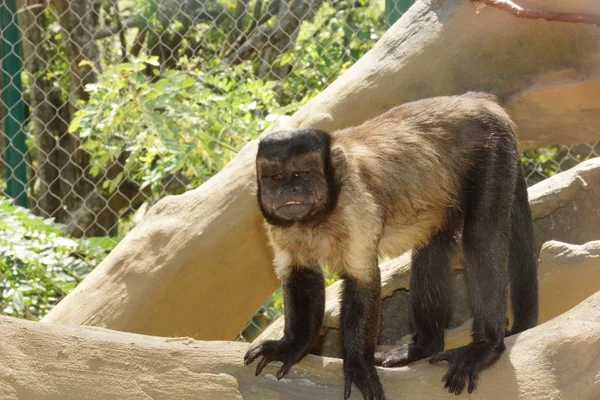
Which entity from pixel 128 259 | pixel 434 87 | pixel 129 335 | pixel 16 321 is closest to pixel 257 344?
pixel 129 335

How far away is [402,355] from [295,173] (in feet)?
3.20

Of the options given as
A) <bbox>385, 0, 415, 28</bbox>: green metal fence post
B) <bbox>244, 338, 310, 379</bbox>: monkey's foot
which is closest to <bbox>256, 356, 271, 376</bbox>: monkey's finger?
<bbox>244, 338, 310, 379</bbox>: monkey's foot

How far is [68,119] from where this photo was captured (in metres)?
7.12

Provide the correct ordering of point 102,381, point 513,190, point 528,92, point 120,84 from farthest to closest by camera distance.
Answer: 1. point 120,84
2. point 528,92
3. point 513,190
4. point 102,381

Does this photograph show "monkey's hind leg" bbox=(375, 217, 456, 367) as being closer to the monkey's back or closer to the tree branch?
the monkey's back

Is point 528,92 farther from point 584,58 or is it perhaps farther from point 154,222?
point 154,222

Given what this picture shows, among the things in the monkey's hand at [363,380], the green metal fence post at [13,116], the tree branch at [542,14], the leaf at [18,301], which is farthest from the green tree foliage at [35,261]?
the tree branch at [542,14]

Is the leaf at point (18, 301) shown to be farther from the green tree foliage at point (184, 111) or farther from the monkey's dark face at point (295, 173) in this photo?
the monkey's dark face at point (295, 173)

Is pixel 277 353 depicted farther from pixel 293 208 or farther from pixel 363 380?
pixel 293 208

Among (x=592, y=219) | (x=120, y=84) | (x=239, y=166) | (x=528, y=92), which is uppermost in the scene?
(x=528, y=92)

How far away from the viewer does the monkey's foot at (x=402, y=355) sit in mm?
3553

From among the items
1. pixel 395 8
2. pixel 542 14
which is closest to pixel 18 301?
pixel 395 8

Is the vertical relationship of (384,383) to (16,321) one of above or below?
above

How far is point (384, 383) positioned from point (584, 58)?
8.26ft
